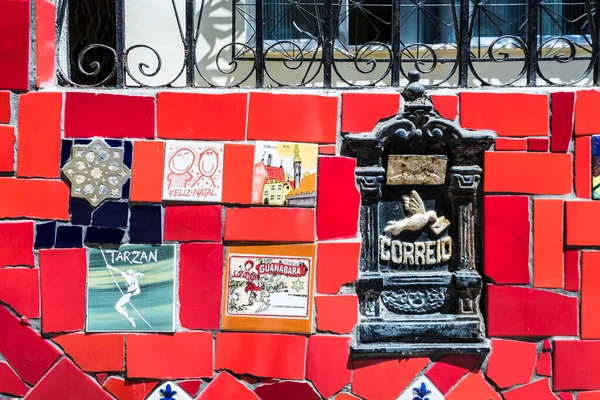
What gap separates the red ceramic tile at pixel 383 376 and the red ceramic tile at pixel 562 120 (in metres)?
1.17

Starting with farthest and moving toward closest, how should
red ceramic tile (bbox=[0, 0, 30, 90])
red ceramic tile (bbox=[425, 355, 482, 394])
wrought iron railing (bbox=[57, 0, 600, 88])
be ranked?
wrought iron railing (bbox=[57, 0, 600, 88]), red ceramic tile (bbox=[425, 355, 482, 394]), red ceramic tile (bbox=[0, 0, 30, 90])

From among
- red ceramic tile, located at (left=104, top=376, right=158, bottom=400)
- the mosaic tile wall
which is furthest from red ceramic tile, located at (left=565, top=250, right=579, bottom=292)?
red ceramic tile, located at (left=104, top=376, right=158, bottom=400)

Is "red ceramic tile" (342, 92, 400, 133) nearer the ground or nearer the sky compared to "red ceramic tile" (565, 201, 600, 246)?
nearer the sky

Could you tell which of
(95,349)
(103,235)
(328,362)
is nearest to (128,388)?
(95,349)

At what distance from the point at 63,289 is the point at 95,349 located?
312 millimetres

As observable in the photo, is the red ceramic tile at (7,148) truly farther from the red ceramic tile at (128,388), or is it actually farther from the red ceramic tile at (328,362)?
the red ceramic tile at (328,362)

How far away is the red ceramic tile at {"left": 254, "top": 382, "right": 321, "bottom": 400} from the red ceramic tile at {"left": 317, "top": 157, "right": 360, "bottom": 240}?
0.70 metres

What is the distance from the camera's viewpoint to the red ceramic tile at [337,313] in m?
2.75

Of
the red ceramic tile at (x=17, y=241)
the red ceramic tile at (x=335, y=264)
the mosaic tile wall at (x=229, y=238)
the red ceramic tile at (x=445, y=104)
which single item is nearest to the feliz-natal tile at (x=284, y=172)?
the mosaic tile wall at (x=229, y=238)

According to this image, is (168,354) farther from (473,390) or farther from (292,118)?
(473,390)

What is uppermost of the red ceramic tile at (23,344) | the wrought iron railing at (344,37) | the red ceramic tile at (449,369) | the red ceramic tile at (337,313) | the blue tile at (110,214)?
the wrought iron railing at (344,37)

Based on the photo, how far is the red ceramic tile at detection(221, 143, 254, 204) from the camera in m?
2.72

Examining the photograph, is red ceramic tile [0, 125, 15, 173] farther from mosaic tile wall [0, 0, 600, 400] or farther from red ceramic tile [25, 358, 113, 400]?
red ceramic tile [25, 358, 113, 400]

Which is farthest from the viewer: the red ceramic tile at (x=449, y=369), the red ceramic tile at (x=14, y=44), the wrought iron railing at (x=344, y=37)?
the wrought iron railing at (x=344, y=37)
